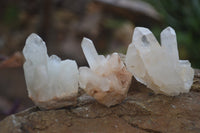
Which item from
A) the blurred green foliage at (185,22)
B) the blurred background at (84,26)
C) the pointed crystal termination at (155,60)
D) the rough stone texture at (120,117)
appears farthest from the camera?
the blurred green foliage at (185,22)

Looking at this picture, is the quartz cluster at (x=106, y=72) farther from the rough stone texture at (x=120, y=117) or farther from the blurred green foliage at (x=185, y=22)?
the blurred green foliage at (x=185, y=22)

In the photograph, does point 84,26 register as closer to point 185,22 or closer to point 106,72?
point 185,22

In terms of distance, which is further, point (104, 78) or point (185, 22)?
point (185, 22)

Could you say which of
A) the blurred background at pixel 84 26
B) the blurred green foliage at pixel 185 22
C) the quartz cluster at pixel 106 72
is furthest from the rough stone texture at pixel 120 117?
the blurred green foliage at pixel 185 22

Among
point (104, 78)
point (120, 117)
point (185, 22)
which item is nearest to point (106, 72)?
point (104, 78)

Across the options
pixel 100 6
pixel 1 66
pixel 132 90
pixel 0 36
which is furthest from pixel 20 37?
pixel 132 90

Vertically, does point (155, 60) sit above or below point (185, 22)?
above
